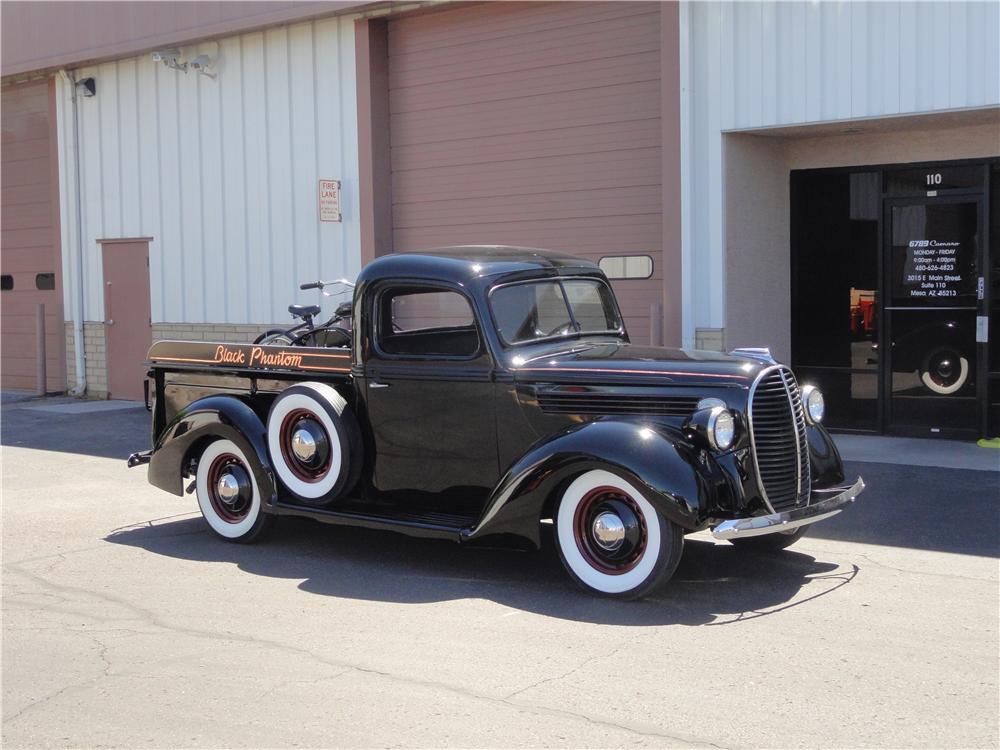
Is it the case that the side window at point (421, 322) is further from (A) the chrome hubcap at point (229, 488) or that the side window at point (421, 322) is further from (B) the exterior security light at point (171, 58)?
(B) the exterior security light at point (171, 58)

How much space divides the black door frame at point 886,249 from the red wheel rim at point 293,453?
20.0 feet

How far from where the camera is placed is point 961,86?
929cm

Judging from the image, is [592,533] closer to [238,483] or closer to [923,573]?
[923,573]

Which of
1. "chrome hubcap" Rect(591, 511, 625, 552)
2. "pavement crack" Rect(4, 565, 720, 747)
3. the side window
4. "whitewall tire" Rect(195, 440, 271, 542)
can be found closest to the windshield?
the side window

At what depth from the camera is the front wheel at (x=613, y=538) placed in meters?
5.69

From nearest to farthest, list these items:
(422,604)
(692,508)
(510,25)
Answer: (692,508)
(422,604)
(510,25)

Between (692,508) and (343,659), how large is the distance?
5.77ft

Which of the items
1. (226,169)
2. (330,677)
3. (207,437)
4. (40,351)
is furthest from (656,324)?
(40,351)

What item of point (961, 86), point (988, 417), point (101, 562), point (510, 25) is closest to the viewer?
point (101, 562)

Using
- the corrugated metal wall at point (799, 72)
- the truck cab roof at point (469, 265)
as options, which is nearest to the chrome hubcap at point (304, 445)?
the truck cab roof at point (469, 265)

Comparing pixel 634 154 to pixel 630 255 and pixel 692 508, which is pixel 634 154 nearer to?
pixel 630 255

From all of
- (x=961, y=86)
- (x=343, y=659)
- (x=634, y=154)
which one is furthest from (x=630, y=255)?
(x=343, y=659)

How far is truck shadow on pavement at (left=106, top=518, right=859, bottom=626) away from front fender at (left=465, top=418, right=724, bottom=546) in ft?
1.15

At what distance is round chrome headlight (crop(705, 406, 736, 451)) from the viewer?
18.7ft
